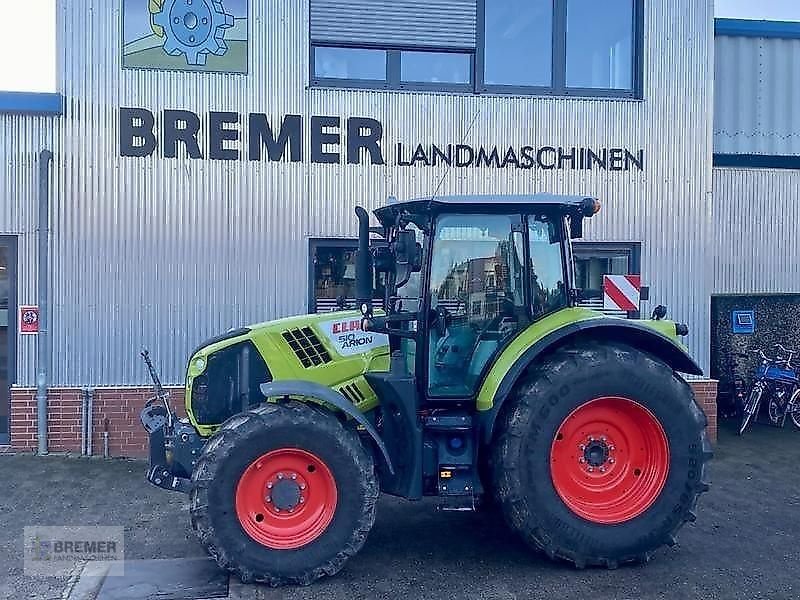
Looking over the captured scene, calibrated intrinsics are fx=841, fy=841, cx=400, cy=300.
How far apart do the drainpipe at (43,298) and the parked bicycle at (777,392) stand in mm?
8767

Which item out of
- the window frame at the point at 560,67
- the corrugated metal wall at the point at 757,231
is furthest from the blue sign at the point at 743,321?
the window frame at the point at 560,67

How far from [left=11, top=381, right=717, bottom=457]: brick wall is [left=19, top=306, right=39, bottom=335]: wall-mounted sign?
0.65 m

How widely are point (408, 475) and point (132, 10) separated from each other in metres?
6.47

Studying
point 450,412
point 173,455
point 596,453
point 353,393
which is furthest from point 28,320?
point 596,453

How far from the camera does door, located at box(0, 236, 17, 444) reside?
931cm

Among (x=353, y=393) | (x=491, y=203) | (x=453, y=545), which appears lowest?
(x=453, y=545)

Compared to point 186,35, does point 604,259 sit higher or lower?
lower

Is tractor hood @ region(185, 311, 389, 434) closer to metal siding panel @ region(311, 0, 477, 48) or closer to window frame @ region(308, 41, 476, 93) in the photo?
window frame @ region(308, 41, 476, 93)

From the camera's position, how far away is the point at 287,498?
18.3ft

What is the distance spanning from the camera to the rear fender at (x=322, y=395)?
224 inches

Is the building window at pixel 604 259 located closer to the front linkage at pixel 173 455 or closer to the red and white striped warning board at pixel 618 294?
the red and white striped warning board at pixel 618 294

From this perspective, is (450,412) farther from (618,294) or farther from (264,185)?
(264,185)

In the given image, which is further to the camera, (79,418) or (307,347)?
(79,418)

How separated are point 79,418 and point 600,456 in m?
5.97
